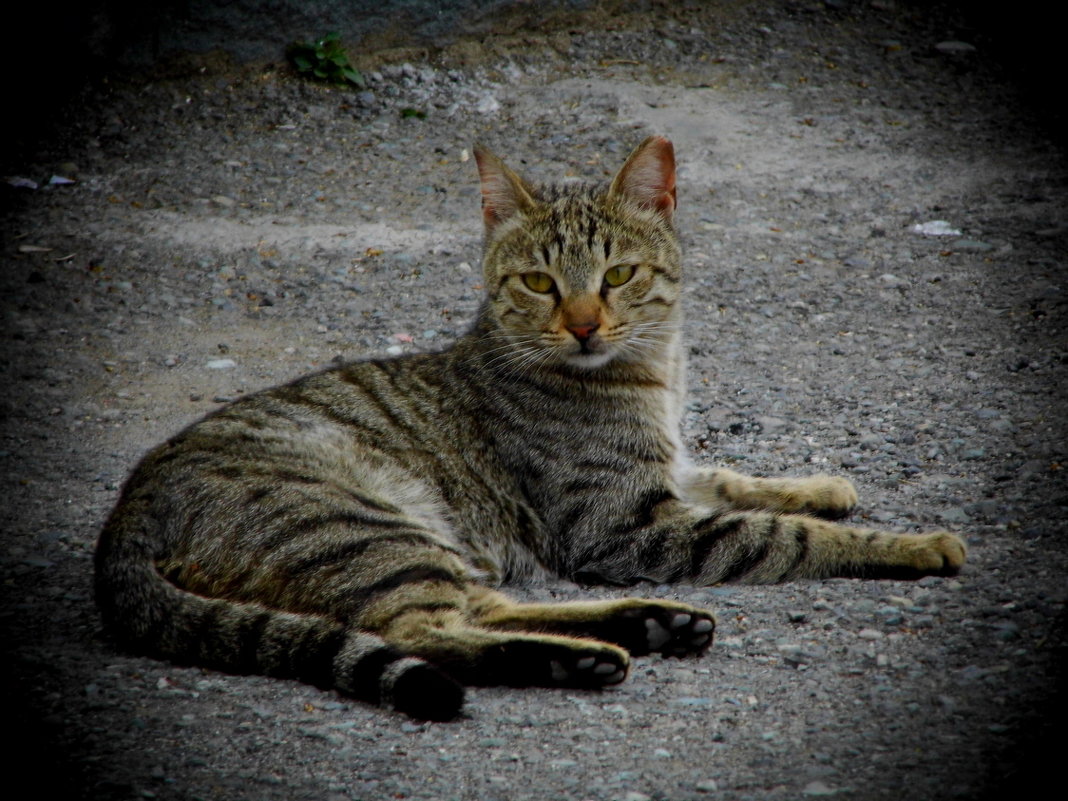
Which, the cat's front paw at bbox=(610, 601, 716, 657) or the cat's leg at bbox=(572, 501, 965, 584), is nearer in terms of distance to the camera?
the cat's front paw at bbox=(610, 601, 716, 657)

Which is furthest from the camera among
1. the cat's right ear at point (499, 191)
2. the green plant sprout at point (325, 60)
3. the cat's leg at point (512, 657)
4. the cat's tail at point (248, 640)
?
the green plant sprout at point (325, 60)

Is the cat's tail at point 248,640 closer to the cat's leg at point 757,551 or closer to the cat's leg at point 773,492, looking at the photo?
the cat's leg at point 757,551

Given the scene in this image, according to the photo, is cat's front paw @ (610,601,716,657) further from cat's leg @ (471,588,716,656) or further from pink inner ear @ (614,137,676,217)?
pink inner ear @ (614,137,676,217)

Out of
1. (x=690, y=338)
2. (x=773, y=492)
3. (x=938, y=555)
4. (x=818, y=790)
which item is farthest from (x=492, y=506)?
(x=690, y=338)

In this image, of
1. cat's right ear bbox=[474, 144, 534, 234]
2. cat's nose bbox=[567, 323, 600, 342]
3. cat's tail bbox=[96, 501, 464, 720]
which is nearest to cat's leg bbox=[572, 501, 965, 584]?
cat's nose bbox=[567, 323, 600, 342]

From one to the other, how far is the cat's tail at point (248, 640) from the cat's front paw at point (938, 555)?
1.81m

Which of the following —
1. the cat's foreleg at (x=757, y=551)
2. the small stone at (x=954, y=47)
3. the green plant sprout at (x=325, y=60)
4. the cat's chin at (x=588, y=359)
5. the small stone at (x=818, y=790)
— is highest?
the small stone at (x=954, y=47)

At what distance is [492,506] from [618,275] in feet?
3.46

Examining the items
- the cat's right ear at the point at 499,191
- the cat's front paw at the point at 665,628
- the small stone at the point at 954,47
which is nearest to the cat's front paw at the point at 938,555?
the cat's front paw at the point at 665,628

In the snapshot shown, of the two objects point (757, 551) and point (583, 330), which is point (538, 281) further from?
point (757, 551)

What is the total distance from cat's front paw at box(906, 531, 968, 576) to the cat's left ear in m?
1.68

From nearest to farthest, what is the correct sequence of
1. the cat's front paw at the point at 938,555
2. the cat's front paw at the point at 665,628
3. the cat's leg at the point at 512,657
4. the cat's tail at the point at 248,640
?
the cat's tail at the point at 248,640
the cat's leg at the point at 512,657
the cat's front paw at the point at 665,628
the cat's front paw at the point at 938,555

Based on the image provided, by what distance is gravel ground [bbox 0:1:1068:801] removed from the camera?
299 centimetres

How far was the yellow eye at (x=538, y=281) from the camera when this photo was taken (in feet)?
14.2
